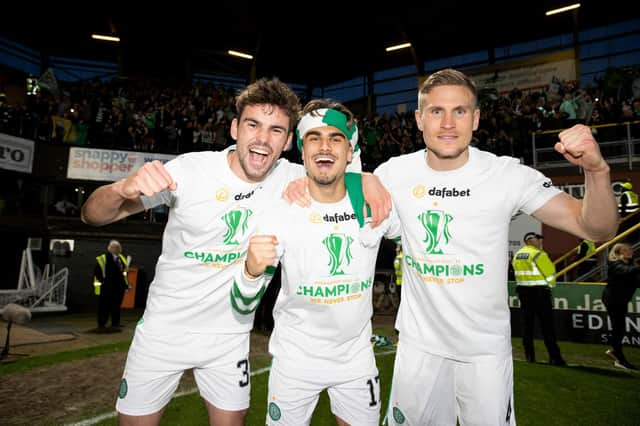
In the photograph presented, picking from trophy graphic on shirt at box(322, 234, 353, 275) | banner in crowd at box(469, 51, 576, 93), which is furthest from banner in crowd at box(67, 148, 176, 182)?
banner in crowd at box(469, 51, 576, 93)

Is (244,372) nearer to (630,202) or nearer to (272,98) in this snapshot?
(272,98)

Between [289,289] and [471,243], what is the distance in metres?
1.23

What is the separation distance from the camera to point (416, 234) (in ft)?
9.67

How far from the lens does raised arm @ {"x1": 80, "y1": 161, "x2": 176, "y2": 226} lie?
249 centimetres

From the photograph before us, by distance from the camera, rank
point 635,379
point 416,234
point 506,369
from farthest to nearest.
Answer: point 635,379, point 416,234, point 506,369

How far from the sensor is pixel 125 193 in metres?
2.56

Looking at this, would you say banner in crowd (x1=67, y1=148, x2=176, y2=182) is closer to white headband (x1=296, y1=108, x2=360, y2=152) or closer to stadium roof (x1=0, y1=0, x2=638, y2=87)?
stadium roof (x1=0, y1=0, x2=638, y2=87)

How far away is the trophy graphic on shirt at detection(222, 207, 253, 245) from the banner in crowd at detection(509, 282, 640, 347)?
9.85 meters

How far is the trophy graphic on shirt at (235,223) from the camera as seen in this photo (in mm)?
3237

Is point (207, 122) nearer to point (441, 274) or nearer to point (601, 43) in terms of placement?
point (441, 274)

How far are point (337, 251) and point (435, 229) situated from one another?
2.19 ft

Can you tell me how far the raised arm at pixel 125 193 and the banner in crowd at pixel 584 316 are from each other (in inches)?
416

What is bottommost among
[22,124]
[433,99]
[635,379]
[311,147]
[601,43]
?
[635,379]

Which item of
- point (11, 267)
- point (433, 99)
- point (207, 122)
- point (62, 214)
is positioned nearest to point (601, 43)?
point (207, 122)
